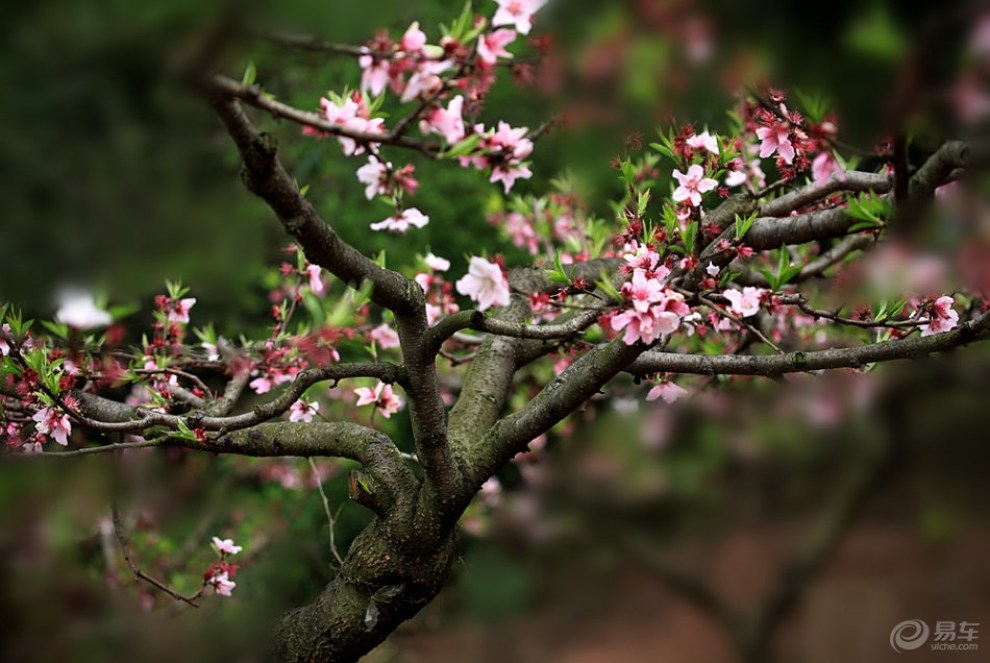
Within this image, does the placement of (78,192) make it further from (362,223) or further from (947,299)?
(362,223)

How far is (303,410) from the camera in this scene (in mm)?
2795

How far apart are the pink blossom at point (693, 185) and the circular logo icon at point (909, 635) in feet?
3.82

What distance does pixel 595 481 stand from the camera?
99.9 inches

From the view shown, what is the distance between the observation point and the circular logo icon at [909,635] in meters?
2.24

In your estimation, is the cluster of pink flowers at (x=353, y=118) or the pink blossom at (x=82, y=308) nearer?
the pink blossom at (x=82, y=308)

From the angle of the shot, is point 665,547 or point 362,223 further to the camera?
point 362,223

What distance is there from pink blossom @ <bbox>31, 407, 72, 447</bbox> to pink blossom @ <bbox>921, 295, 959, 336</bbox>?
6.81 feet

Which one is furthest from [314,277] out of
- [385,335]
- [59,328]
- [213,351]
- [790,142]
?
[790,142]

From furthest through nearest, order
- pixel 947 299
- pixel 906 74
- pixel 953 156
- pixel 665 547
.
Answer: pixel 665 547
pixel 947 299
pixel 953 156
pixel 906 74

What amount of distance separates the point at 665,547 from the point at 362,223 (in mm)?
4345

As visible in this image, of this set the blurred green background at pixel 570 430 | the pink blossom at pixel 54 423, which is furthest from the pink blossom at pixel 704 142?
the pink blossom at pixel 54 423

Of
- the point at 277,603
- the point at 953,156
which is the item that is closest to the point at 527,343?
the point at 277,603

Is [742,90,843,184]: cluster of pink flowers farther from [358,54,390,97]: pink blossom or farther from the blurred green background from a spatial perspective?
[358,54,390,97]: pink blossom

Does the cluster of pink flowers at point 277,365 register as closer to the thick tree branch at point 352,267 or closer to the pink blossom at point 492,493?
the thick tree branch at point 352,267
